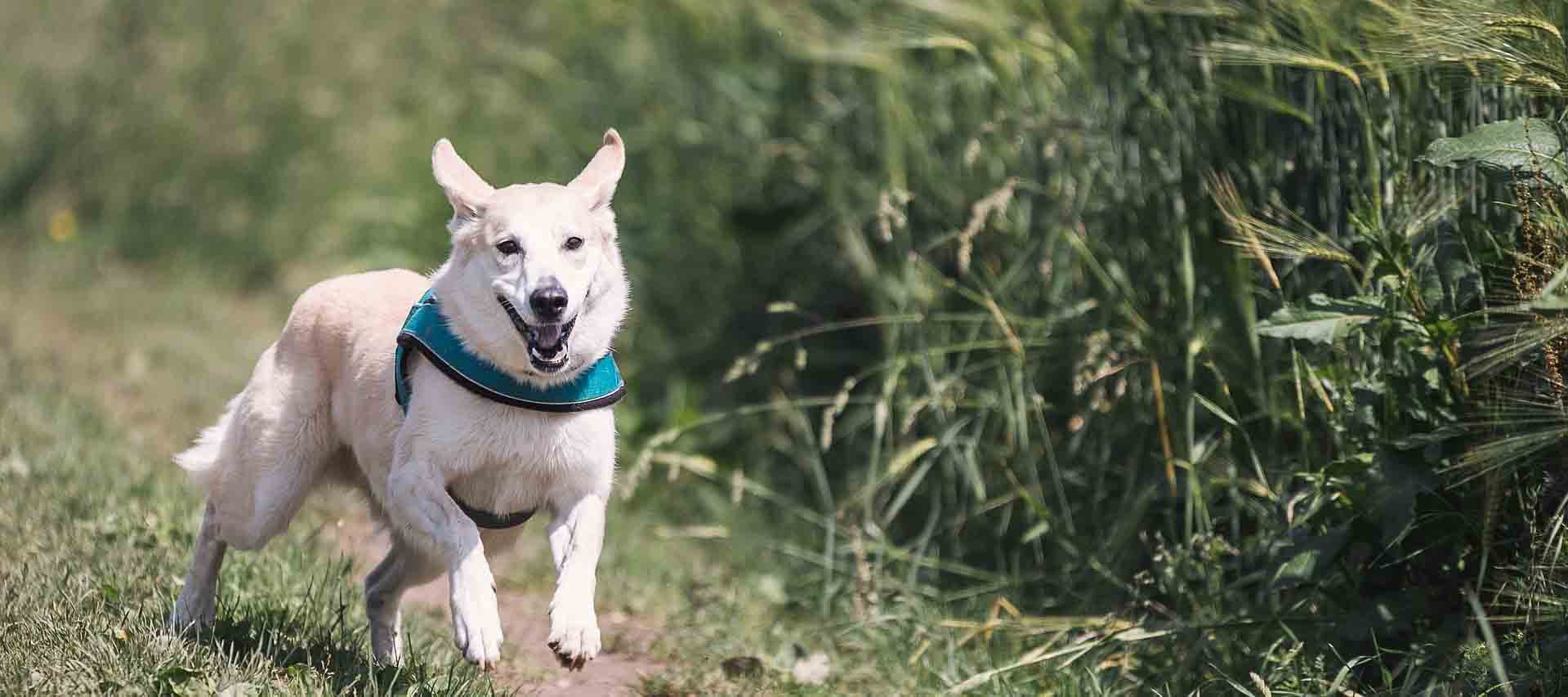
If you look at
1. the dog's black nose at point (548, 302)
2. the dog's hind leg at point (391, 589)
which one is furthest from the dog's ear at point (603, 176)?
the dog's hind leg at point (391, 589)

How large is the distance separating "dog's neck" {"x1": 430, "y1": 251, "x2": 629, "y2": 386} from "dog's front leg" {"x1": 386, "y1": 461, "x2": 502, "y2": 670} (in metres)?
0.30

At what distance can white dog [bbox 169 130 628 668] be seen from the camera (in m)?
3.39

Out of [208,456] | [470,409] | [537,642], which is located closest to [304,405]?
[208,456]

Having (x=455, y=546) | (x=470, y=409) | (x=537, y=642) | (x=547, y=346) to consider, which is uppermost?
(x=547, y=346)

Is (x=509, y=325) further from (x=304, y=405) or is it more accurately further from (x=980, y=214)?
(x=980, y=214)

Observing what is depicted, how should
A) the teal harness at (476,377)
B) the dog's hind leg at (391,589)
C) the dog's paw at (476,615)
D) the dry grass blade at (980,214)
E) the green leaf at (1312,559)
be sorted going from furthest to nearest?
the dry grass blade at (980,214) < the dog's hind leg at (391,589) < the green leaf at (1312,559) < the teal harness at (476,377) < the dog's paw at (476,615)

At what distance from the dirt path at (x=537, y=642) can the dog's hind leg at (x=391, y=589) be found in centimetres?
11

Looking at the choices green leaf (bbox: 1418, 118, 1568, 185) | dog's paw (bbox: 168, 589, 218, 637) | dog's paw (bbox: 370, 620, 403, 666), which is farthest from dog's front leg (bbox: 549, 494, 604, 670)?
green leaf (bbox: 1418, 118, 1568, 185)

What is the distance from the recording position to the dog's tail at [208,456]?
13.5ft

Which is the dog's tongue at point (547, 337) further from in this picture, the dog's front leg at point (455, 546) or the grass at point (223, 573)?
the grass at point (223, 573)

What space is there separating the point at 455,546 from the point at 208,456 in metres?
1.06

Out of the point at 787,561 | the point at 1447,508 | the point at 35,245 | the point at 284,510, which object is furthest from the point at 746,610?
the point at 35,245

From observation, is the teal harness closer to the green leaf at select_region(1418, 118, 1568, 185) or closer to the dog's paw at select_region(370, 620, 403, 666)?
the dog's paw at select_region(370, 620, 403, 666)

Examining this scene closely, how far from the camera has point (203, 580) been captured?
3.99 m
